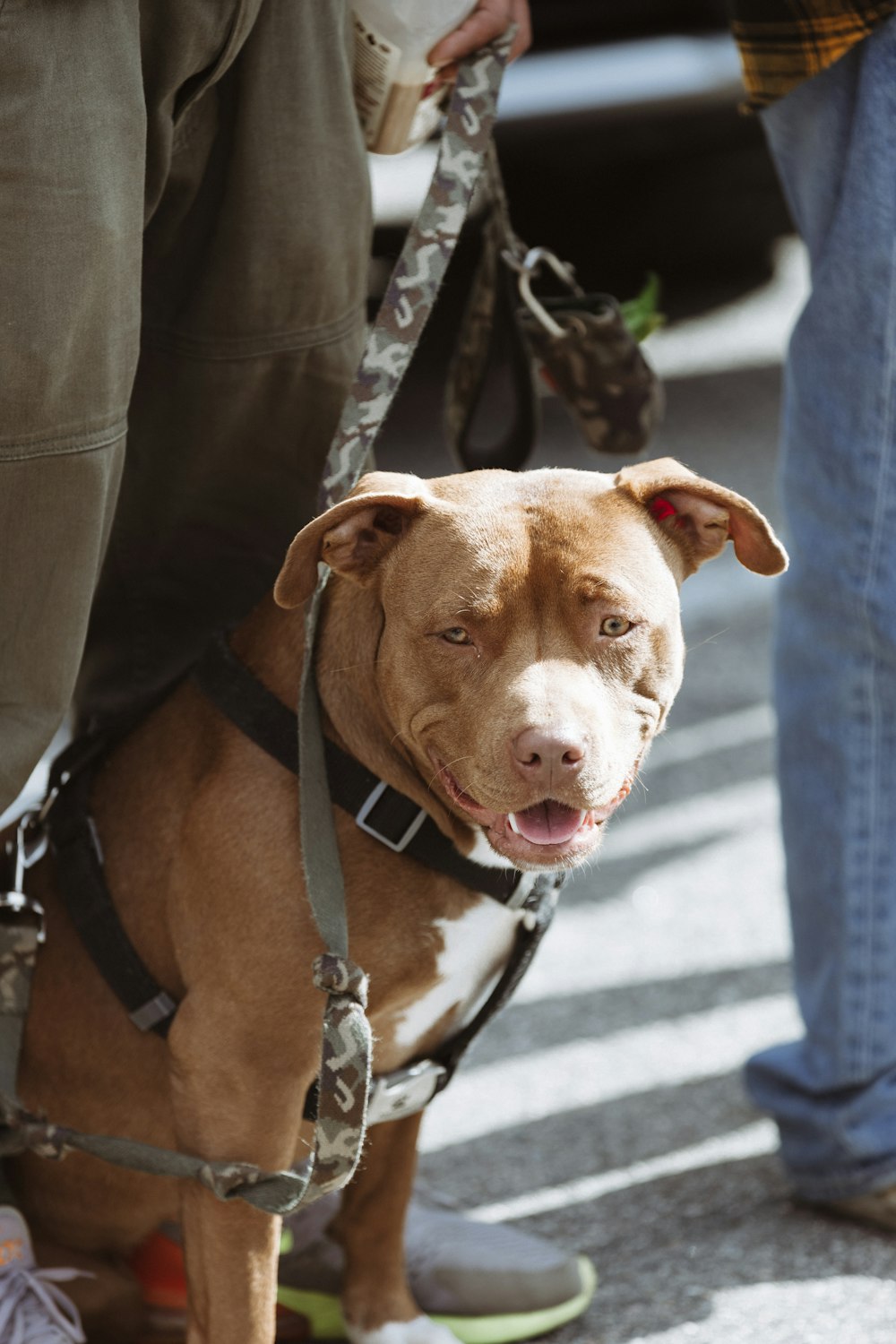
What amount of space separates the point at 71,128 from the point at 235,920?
3.37ft

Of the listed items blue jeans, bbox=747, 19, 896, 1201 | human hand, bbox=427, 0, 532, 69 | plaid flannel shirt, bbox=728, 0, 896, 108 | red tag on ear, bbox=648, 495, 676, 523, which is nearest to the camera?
red tag on ear, bbox=648, 495, 676, 523

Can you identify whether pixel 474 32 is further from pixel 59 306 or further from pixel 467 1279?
pixel 467 1279

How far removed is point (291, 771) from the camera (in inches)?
86.5

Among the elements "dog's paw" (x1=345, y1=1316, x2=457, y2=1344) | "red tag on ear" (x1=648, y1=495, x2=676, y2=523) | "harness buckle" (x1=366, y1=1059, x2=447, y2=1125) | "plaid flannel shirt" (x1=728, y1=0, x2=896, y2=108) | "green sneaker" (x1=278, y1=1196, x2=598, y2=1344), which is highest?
"plaid flannel shirt" (x1=728, y1=0, x2=896, y2=108)

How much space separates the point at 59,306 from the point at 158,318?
46 cm

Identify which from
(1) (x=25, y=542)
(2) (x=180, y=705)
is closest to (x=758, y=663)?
(2) (x=180, y=705)

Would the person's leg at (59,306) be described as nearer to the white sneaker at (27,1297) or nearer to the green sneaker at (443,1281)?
the white sneaker at (27,1297)

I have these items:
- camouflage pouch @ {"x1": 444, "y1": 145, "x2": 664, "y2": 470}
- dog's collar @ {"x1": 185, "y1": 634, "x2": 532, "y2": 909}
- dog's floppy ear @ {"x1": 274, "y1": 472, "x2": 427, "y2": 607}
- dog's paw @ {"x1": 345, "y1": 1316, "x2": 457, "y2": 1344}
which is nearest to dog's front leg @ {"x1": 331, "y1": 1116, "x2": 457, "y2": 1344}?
dog's paw @ {"x1": 345, "y1": 1316, "x2": 457, "y2": 1344}

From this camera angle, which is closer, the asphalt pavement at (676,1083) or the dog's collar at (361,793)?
the dog's collar at (361,793)

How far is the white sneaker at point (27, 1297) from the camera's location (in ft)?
7.59

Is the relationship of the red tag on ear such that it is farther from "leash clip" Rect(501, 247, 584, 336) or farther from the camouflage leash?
"leash clip" Rect(501, 247, 584, 336)

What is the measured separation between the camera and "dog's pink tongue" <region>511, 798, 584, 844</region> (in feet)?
6.46

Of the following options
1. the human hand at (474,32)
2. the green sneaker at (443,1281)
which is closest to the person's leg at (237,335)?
the human hand at (474,32)

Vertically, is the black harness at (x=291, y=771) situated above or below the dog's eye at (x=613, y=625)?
below
